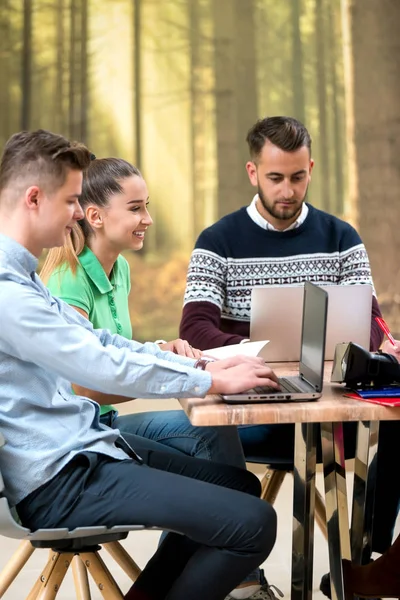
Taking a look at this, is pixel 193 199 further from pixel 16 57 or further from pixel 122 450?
pixel 122 450

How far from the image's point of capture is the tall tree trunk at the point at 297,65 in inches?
165

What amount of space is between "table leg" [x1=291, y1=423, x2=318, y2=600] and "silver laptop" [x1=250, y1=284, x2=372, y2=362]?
25 centimetres

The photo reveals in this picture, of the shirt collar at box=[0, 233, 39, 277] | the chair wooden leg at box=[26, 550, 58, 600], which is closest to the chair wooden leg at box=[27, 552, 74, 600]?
the chair wooden leg at box=[26, 550, 58, 600]

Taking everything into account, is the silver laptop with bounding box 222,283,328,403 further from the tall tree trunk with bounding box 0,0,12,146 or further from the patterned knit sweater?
the tall tree trunk with bounding box 0,0,12,146

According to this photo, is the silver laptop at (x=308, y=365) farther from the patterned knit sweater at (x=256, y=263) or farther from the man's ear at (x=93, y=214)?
the patterned knit sweater at (x=256, y=263)

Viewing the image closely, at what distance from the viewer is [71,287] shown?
210 centimetres

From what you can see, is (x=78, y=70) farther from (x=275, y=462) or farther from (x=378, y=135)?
(x=275, y=462)

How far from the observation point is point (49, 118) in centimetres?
406

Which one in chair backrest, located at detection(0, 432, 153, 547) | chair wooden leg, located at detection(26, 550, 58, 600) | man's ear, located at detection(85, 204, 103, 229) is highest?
man's ear, located at detection(85, 204, 103, 229)

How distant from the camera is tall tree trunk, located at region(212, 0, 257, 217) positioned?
13.7ft

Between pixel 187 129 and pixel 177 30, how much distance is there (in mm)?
458

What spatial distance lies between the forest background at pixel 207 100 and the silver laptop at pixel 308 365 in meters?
2.32

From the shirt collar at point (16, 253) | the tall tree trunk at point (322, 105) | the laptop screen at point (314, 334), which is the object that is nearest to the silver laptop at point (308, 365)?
the laptop screen at point (314, 334)

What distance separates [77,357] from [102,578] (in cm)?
50
